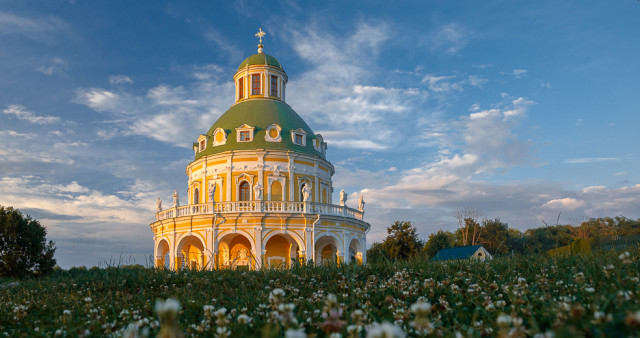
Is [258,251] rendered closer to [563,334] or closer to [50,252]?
[50,252]

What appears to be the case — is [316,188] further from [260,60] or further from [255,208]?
[260,60]

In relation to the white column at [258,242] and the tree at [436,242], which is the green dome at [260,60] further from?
the tree at [436,242]

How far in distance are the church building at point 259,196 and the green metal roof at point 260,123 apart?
8 cm

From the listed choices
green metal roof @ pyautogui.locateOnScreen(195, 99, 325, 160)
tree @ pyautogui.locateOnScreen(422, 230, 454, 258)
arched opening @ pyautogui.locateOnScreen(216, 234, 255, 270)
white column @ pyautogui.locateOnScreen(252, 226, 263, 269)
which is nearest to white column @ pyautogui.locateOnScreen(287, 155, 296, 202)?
green metal roof @ pyautogui.locateOnScreen(195, 99, 325, 160)

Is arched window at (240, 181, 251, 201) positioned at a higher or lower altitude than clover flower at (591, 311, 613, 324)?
higher

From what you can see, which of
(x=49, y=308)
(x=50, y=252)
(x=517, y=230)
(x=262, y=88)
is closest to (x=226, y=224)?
(x=50, y=252)

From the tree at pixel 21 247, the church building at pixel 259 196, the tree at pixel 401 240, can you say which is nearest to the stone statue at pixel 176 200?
the church building at pixel 259 196

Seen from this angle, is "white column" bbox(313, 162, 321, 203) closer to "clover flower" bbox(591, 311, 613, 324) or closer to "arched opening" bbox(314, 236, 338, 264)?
"arched opening" bbox(314, 236, 338, 264)

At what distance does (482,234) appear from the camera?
65.4 metres

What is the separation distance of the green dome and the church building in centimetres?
14

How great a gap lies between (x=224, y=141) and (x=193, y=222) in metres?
7.31

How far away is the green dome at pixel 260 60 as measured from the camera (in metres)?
43.2

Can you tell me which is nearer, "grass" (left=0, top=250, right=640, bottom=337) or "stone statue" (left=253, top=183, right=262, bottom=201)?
"grass" (left=0, top=250, right=640, bottom=337)

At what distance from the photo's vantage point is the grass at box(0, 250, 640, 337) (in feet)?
13.0
